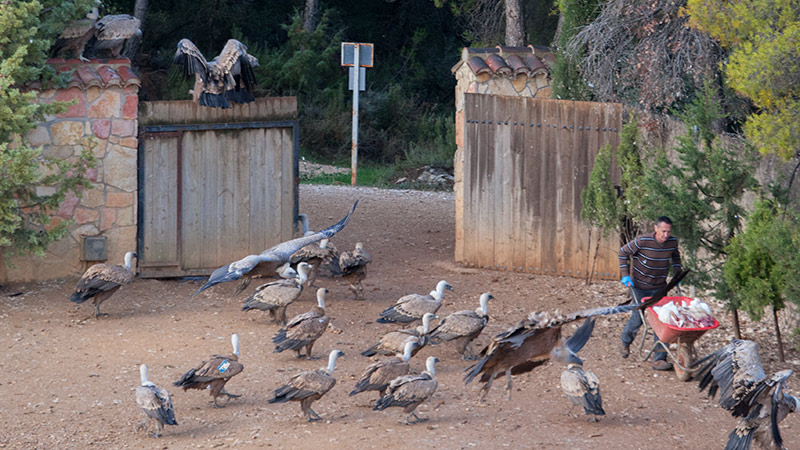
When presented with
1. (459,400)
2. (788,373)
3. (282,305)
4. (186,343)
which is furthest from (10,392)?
(788,373)

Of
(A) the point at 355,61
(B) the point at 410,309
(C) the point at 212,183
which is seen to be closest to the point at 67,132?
(C) the point at 212,183

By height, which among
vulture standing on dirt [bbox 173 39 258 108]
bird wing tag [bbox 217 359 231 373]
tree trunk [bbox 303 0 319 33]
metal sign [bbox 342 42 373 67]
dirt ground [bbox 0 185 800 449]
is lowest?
dirt ground [bbox 0 185 800 449]

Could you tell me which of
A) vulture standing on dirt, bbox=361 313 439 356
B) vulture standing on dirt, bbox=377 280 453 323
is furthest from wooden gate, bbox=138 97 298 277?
vulture standing on dirt, bbox=361 313 439 356

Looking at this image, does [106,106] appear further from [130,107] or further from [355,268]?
[355,268]

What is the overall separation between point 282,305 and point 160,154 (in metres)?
3.41

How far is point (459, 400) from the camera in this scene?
9180 mm

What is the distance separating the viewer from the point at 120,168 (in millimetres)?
12914

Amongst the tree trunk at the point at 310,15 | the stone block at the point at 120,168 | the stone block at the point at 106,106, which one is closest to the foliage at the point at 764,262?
the stone block at the point at 120,168

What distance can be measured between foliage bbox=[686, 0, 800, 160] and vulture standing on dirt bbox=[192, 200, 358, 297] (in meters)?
4.97

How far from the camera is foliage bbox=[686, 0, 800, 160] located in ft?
31.6

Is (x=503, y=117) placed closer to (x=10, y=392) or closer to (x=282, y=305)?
(x=282, y=305)

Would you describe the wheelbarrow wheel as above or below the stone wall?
below

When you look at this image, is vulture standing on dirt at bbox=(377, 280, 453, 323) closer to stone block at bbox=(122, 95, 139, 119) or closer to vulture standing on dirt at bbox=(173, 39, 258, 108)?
vulture standing on dirt at bbox=(173, 39, 258, 108)

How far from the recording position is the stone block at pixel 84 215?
1277 cm
